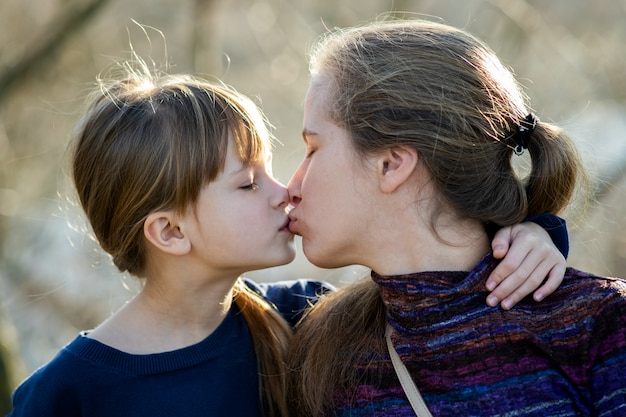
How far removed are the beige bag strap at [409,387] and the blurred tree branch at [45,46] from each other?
3123mm

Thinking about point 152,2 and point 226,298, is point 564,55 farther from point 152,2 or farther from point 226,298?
point 226,298

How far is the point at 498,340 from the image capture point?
6.03 feet

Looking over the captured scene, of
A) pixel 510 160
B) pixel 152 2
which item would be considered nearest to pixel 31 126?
pixel 152 2

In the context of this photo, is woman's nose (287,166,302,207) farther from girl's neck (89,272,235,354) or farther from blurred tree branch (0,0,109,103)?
blurred tree branch (0,0,109,103)

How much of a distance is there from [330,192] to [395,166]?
7.1 inches

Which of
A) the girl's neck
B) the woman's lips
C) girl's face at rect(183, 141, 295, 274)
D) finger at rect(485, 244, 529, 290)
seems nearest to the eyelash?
girl's face at rect(183, 141, 295, 274)

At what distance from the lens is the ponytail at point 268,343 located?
214 cm

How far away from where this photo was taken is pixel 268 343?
2.21m

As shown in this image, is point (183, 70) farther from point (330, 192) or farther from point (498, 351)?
point (498, 351)

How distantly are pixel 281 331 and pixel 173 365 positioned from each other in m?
0.33

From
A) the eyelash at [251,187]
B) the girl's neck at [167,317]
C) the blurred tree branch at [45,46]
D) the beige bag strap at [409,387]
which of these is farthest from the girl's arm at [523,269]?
the blurred tree branch at [45,46]

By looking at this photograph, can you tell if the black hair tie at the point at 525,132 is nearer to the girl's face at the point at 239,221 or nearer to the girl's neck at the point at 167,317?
the girl's face at the point at 239,221

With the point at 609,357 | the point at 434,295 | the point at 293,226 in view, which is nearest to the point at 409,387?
the point at 434,295

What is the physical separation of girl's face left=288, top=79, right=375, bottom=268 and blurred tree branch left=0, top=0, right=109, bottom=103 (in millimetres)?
2702
